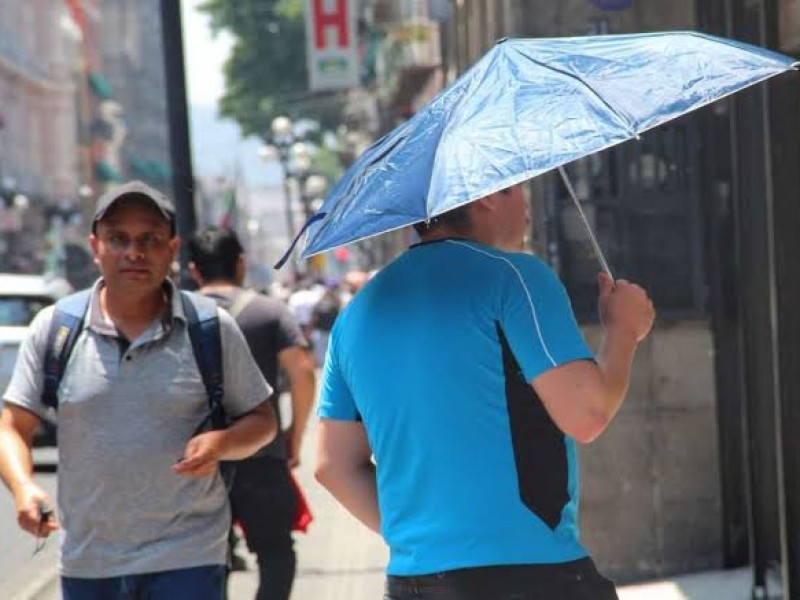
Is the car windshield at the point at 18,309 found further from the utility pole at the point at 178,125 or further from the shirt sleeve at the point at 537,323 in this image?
the shirt sleeve at the point at 537,323

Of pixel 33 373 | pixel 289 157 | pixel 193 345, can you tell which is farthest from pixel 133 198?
pixel 289 157

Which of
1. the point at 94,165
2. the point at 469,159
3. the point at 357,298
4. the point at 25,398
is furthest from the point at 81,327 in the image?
the point at 94,165

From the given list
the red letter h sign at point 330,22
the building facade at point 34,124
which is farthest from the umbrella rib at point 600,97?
the building facade at point 34,124

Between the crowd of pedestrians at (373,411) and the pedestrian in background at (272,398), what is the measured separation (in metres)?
2.28

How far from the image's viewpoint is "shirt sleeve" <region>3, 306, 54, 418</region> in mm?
4898

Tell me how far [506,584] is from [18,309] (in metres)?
13.8

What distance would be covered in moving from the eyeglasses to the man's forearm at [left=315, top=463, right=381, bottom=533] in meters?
1.21

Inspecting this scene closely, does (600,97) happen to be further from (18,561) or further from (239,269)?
(18,561)

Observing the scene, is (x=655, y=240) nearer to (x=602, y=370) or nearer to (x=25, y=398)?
(x=25, y=398)

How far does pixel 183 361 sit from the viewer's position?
4.93 m

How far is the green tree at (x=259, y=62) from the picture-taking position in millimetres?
54094

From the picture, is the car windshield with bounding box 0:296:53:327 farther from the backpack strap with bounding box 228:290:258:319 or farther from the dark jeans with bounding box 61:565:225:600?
the dark jeans with bounding box 61:565:225:600

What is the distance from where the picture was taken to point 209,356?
16.3 feet

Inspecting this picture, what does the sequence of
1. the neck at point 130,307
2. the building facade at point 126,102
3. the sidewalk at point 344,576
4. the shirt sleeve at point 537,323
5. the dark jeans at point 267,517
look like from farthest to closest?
the building facade at point 126,102 < the sidewalk at point 344,576 < the dark jeans at point 267,517 < the neck at point 130,307 < the shirt sleeve at point 537,323
